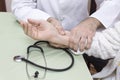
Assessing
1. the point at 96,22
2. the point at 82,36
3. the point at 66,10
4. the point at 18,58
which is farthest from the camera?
the point at 66,10

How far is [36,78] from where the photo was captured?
0.79 metres

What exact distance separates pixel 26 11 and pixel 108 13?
418mm

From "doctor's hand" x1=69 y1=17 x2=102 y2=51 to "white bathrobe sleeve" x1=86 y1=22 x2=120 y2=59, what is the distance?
0.03 meters

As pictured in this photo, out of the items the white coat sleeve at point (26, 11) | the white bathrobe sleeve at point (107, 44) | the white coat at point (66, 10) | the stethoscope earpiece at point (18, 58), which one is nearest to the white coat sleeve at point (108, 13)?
the white coat at point (66, 10)

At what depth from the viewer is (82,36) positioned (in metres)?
0.98

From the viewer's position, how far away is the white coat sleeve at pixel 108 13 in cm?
110

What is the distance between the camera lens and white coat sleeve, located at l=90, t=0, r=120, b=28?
1104 mm

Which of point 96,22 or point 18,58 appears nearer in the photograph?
point 18,58

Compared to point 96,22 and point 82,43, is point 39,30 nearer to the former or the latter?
point 82,43

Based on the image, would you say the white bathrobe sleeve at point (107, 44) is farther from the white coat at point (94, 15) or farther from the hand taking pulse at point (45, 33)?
the hand taking pulse at point (45, 33)

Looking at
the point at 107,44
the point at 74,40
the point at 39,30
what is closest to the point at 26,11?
the point at 39,30

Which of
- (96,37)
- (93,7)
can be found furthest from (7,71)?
(93,7)

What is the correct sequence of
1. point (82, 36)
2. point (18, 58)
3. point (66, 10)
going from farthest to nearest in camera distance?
point (66, 10) < point (82, 36) < point (18, 58)

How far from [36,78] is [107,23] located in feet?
1.64
